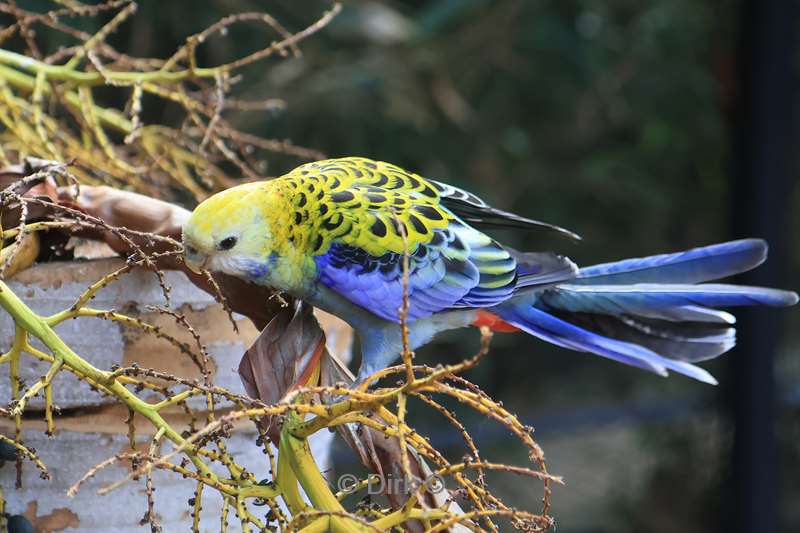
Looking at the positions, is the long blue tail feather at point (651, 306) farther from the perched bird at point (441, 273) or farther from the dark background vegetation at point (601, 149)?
the dark background vegetation at point (601, 149)

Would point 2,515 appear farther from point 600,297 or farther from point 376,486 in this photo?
point 600,297

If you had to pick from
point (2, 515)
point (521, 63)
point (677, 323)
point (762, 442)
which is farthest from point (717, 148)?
point (2, 515)

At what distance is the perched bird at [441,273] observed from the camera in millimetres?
789

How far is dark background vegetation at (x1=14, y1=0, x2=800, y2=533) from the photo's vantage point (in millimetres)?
2098

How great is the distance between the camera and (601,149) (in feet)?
8.51

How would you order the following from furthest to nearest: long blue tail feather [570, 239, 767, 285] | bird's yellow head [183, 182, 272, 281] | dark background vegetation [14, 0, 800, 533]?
dark background vegetation [14, 0, 800, 533] < long blue tail feather [570, 239, 767, 285] < bird's yellow head [183, 182, 272, 281]

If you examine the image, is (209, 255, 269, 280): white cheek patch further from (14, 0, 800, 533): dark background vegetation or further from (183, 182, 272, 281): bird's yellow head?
(14, 0, 800, 533): dark background vegetation

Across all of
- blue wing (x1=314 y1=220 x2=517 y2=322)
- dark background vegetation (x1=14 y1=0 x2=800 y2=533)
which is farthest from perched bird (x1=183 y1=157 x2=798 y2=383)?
dark background vegetation (x1=14 y1=0 x2=800 y2=533)

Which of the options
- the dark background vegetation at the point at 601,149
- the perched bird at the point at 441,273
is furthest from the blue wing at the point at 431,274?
the dark background vegetation at the point at 601,149

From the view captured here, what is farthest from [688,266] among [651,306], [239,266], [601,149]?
[601,149]

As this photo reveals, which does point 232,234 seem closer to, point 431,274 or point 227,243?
point 227,243

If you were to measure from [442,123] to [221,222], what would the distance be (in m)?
1.68

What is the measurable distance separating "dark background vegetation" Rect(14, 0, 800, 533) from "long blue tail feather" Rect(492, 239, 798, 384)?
1.24 meters

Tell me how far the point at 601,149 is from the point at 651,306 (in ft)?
5.91
